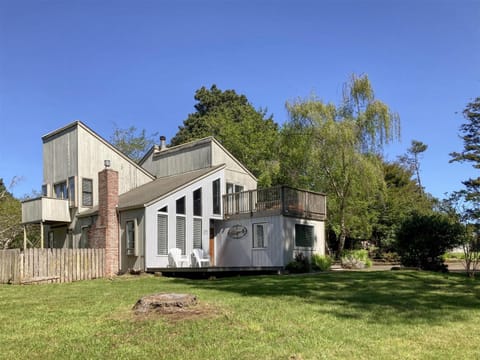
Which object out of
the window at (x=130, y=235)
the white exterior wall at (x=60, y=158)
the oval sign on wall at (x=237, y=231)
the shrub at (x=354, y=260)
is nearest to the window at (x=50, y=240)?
Result: the white exterior wall at (x=60, y=158)

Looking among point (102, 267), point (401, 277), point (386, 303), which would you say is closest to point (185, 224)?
point (102, 267)

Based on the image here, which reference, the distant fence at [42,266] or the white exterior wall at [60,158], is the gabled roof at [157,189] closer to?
the white exterior wall at [60,158]

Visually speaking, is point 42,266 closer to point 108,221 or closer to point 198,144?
point 108,221

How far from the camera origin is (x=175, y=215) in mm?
20750

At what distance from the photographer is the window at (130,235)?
2014 centimetres

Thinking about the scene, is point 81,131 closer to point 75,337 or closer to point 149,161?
point 149,161

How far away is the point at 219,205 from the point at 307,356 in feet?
57.2

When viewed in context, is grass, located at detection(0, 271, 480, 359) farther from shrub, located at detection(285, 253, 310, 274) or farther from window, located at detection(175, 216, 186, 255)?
window, located at detection(175, 216, 186, 255)

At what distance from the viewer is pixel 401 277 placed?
48.7 feet

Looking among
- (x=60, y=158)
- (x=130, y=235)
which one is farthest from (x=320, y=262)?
(x=60, y=158)

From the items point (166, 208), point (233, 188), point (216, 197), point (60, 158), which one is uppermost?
point (60, 158)

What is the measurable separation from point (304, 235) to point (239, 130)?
55.6ft

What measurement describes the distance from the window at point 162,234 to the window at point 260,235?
4050mm

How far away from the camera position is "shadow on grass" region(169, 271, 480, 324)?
8.30 m
